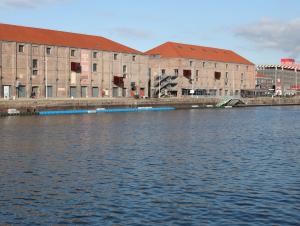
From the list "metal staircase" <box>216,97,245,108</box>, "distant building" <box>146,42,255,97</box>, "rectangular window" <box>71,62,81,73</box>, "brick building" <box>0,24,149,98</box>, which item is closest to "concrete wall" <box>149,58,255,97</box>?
"distant building" <box>146,42,255,97</box>

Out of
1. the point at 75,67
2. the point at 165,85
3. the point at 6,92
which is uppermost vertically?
the point at 75,67

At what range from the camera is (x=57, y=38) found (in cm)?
13112

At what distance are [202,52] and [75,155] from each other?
142 metres

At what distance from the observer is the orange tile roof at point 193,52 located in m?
169

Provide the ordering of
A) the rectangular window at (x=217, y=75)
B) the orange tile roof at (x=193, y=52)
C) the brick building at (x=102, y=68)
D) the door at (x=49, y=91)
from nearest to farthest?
1. the brick building at (x=102, y=68)
2. the door at (x=49, y=91)
3. the orange tile roof at (x=193, y=52)
4. the rectangular window at (x=217, y=75)

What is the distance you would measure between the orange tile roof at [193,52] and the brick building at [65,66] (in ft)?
66.4

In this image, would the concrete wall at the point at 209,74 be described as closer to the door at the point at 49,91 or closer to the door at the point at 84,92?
the door at the point at 84,92

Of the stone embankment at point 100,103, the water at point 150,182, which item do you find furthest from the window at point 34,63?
the water at point 150,182

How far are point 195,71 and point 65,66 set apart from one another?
184 ft

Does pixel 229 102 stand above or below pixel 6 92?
below

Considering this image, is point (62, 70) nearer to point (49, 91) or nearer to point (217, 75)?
point (49, 91)

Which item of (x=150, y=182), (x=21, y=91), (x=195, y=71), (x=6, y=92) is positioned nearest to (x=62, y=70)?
(x=21, y=91)

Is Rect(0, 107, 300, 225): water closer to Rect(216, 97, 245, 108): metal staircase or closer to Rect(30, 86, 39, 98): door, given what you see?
Rect(30, 86, 39, 98): door

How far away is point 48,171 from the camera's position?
110 ft
